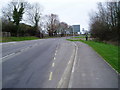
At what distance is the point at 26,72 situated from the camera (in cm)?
974

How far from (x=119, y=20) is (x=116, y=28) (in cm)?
314

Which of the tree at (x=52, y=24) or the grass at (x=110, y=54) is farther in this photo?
the tree at (x=52, y=24)

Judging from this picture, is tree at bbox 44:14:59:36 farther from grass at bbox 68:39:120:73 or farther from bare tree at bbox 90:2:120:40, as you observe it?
grass at bbox 68:39:120:73

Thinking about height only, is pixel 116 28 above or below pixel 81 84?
above

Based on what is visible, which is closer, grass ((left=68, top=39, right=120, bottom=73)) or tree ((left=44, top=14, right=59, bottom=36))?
grass ((left=68, top=39, right=120, bottom=73))

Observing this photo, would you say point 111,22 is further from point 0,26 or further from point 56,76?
point 56,76

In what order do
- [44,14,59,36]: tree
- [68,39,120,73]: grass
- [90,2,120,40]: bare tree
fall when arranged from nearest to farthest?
1. [68,39,120,73]: grass
2. [90,2,120,40]: bare tree
3. [44,14,59,36]: tree

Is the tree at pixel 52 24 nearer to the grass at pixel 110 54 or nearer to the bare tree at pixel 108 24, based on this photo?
the bare tree at pixel 108 24

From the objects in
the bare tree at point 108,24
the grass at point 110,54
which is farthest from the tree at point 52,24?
the grass at point 110,54

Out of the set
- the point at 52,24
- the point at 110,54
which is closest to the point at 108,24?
the point at 110,54

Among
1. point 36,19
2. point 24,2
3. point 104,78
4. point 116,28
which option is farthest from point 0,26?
point 104,78

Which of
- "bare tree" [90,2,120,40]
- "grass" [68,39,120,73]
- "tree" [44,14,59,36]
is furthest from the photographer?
"tree" [44,14,59,36]

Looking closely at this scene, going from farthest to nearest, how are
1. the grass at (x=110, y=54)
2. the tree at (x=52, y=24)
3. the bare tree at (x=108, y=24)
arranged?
the tree at (x=52, y=24) < the bare tree at (x=108, y=24) < the grass at (x=110, y=54)

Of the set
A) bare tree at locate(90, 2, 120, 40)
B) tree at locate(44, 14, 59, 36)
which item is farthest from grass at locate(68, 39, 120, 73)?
tree at locate(44, 14, 59, 36)
